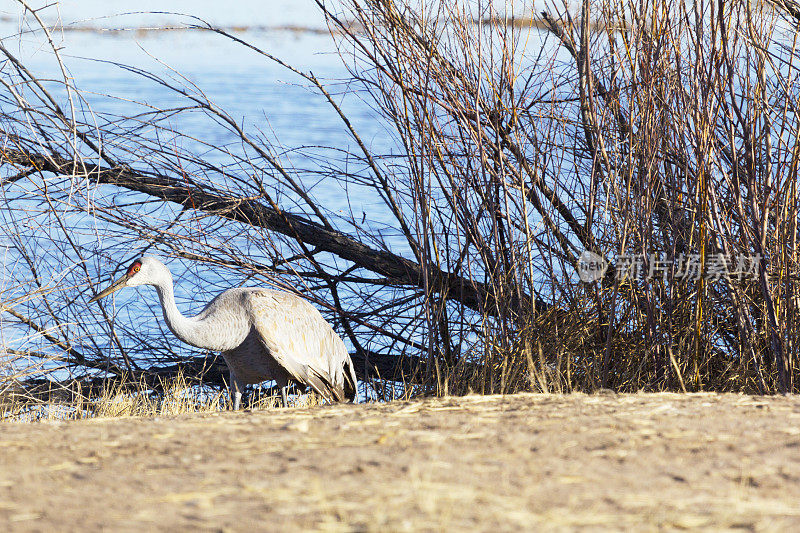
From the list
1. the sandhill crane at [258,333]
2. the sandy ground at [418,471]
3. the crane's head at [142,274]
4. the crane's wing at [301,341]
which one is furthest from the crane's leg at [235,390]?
the sandy ground at [418,471]

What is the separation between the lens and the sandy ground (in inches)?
103

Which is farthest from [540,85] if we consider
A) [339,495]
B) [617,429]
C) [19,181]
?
[19,181]

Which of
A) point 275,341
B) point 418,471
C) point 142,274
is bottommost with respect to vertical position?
point 418,471

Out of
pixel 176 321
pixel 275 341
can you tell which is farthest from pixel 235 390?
pixel 176 321

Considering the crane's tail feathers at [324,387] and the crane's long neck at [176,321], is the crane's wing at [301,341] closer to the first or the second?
the crane's tail feathers at [324,387]

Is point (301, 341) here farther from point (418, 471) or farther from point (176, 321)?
point (418, 471)

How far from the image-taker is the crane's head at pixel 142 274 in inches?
253

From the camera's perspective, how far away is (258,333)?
22.0 feet

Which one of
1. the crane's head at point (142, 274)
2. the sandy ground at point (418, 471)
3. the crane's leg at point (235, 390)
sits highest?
the crane's head at point (142, 274)

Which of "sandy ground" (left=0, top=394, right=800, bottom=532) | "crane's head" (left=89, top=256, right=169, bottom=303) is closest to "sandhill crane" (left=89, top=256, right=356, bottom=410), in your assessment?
"crane's head" (left=89, top=256, right=169, bottom=303)

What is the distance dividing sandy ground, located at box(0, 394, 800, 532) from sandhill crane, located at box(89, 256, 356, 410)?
2.35 m

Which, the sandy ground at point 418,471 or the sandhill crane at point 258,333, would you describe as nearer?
the sandy ground at point 418,471

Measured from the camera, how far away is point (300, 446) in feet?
11.2

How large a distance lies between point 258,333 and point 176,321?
63 centimetres
